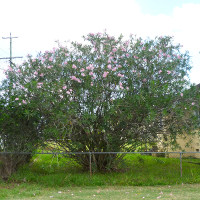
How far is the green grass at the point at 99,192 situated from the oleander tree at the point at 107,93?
1.61 meters

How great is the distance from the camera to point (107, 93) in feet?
30.6

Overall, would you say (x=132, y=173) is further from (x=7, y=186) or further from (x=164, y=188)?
(x=7, y=186)

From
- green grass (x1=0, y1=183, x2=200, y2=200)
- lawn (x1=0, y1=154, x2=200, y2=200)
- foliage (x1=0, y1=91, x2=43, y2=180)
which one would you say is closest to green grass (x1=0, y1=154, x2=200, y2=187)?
lawn (x1=0, y1=154, x2=200, y2=200)

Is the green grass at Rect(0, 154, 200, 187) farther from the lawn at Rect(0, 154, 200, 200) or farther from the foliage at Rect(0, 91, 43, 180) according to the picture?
the foliage at Rect(0, 91, 43, 180)

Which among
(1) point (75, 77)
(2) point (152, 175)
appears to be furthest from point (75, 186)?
(1) point (75, 77)

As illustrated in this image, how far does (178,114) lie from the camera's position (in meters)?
8.64

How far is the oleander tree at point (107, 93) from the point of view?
8.67 meters

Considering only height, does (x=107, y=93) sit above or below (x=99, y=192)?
above

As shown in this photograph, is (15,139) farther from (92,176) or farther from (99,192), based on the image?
(99,192)

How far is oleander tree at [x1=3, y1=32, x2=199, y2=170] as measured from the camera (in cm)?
867

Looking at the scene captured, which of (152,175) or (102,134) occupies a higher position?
(102,134)

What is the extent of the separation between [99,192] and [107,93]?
3011mm

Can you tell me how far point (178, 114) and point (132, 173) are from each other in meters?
2.75

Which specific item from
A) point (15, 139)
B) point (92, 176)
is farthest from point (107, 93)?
point (15, 139)
